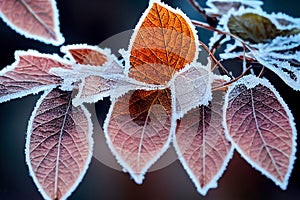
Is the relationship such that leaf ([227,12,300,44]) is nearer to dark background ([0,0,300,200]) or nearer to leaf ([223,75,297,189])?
leaf ([223,75,297,189])

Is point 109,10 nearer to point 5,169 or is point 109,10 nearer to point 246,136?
point 5,169

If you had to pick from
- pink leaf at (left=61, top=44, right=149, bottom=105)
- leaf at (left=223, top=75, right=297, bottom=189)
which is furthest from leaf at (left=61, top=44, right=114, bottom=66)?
leaf at (left=223, top=75, right=297, bottom=189)

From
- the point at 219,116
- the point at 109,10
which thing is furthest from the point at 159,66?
the point at 109,10

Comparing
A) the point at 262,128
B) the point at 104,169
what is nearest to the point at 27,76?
the point at 262,128

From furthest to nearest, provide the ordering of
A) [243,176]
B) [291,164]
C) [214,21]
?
[243,176] → [214,21] → [291,164]

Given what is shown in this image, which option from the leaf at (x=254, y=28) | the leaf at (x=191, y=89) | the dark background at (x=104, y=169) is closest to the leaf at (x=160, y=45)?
the leaf at (x=191, y=89)

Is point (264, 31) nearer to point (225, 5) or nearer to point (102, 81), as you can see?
point (225, 5)

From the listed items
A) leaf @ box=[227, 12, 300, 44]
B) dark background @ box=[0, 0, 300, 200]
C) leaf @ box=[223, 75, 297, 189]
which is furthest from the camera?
dark background @ box=[0, 0, 300, 200]

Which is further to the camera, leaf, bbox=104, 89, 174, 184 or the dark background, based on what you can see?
the dark background
